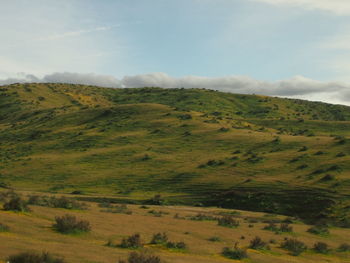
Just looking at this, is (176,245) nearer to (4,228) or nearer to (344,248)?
(4,228)

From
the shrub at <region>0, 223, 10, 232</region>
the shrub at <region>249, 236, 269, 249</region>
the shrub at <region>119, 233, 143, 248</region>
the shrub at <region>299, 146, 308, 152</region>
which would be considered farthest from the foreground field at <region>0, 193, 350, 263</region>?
the shrub at <region>299, 146, 308, 152</region>

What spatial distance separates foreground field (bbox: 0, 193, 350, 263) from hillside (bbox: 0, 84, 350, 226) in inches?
440

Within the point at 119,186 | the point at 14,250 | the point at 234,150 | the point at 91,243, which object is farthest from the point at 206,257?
the point at 234,150

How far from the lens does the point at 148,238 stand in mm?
19266

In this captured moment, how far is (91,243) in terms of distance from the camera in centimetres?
1612

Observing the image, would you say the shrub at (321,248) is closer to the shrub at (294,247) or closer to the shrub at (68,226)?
the shrub at (294,247)

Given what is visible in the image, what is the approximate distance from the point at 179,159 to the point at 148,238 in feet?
127

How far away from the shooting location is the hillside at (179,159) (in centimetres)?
4106

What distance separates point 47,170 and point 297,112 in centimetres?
9399

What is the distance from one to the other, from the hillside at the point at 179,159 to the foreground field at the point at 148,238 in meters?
11.2

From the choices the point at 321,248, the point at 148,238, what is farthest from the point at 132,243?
the point at 321,248

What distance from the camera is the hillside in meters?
41.1

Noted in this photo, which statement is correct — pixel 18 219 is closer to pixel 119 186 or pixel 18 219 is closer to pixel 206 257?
pixel 206 257

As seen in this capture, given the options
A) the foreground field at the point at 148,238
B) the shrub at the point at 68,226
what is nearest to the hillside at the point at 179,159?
the foreground field at the point at 148,238
